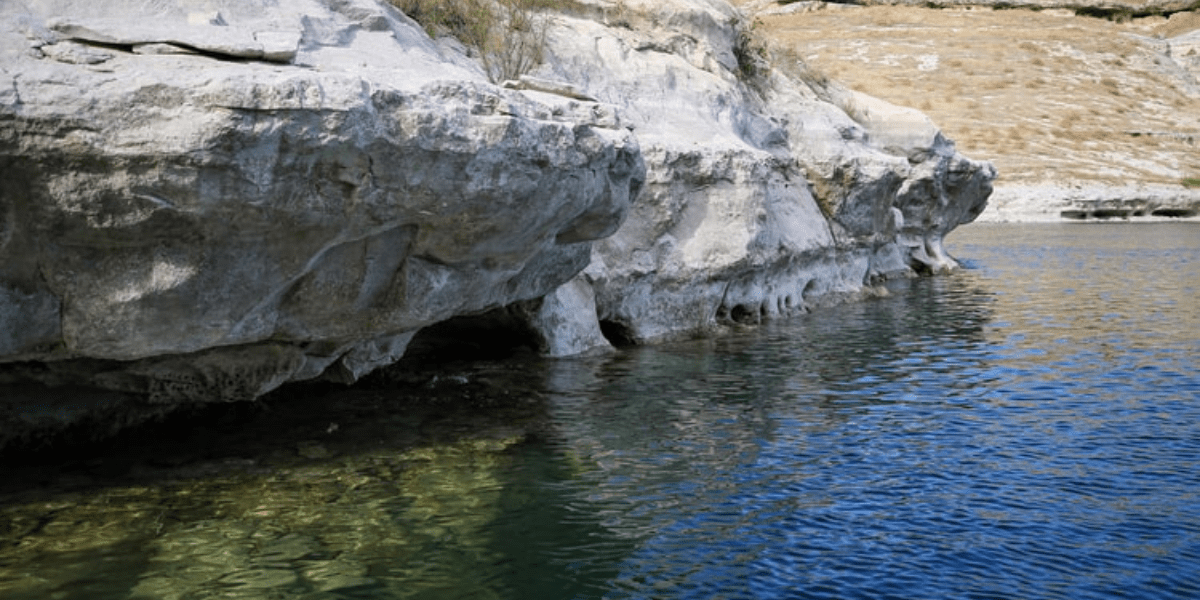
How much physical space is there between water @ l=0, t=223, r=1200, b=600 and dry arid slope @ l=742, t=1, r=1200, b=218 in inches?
2153

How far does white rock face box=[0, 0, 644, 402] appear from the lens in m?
9.52

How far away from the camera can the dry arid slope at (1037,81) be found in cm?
7056

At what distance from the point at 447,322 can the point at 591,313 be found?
2566 millimetres

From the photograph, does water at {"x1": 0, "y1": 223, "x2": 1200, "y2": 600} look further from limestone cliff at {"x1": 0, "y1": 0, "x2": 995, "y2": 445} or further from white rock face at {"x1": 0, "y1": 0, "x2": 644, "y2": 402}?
white rock face at {"x1": 0, "y1": 0, "x2": 644, "y2": 402}

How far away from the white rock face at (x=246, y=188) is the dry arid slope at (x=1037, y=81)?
59401 millimetres

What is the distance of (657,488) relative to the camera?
37.8 ft

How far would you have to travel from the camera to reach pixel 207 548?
9578 mm

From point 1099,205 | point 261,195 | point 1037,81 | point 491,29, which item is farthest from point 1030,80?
point 261,195

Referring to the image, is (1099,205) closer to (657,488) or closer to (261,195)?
(657,488)

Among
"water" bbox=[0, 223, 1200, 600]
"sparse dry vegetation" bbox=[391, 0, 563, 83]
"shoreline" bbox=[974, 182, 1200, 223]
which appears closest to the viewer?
"water" bbox=[0, 223, 1200, 600]

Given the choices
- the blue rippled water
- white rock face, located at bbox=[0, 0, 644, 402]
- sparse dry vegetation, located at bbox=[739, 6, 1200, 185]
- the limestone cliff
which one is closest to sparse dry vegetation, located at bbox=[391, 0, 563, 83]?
the limestone cliff

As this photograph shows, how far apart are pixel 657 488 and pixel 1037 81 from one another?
8544cm

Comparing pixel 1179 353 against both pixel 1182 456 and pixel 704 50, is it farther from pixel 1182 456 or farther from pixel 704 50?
pixel 704 50

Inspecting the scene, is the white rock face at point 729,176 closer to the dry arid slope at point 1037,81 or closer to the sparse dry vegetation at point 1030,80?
the dry arid slope at point 1037,81
